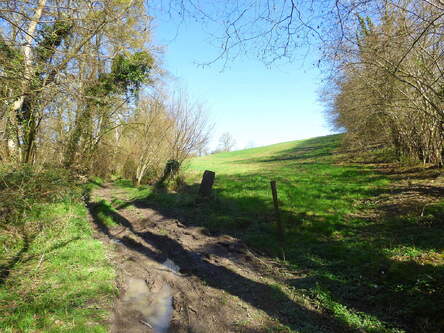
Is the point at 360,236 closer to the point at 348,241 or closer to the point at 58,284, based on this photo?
the point at 348,241

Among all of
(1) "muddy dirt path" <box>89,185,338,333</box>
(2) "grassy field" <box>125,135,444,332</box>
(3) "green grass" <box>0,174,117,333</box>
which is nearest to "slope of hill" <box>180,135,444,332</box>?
(2) "grassy field" <box>125,135,444,332</box>

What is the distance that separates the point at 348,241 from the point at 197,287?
387 cm

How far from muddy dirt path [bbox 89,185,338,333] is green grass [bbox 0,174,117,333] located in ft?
1.11

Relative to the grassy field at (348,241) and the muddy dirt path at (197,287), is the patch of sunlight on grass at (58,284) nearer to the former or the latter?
the muddy dirt path at (197,287)

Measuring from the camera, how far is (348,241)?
20.9ft

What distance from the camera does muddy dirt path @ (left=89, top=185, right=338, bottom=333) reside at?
13.0ft

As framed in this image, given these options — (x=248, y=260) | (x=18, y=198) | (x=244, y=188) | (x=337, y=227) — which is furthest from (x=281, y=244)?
(x=18, y=198)

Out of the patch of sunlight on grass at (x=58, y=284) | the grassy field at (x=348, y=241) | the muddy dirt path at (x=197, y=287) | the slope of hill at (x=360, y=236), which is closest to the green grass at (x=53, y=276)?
the patch of sunlight on grass at (x=58, y=284)

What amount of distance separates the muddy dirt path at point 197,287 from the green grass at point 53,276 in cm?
34

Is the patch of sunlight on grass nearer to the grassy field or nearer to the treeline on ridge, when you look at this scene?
the grassy field

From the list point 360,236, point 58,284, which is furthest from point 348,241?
point 58,284

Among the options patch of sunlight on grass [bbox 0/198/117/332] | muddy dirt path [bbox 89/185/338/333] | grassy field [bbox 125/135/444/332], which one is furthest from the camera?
grassy field [bbox 125/135/444/332]

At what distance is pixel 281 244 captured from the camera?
22.2ft

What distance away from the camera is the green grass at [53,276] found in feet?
11.7
